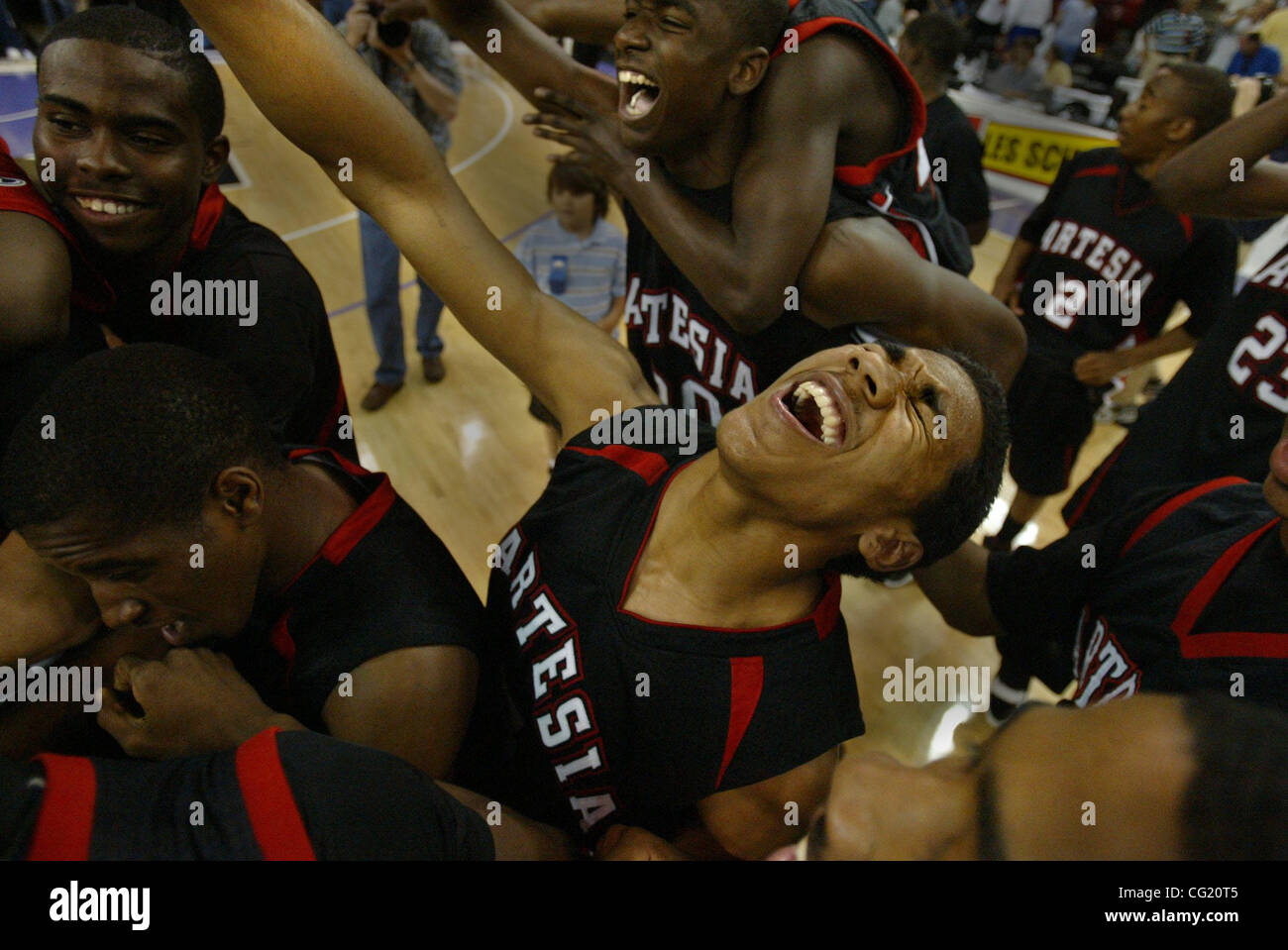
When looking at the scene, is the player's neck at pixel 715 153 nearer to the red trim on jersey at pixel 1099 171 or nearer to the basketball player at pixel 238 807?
the basketball player at pixel 238 807

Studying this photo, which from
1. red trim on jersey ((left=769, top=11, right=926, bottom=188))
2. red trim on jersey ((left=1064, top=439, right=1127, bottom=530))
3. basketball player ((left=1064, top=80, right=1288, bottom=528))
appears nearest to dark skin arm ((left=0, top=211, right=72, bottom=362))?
red trim on jersey ((left=769, top=11, right=926, bottom=188))

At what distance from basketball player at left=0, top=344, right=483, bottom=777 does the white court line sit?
270 centimetres

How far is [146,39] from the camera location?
162 centimetres

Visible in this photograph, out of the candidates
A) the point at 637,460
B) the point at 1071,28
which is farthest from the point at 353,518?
the point at 1071,28

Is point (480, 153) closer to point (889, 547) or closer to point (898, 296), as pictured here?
point (898, 296)

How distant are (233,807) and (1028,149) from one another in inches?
347

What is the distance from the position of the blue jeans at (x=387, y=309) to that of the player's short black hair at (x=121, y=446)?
269cm

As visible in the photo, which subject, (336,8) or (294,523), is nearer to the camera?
(294,523)

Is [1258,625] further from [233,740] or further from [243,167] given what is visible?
[243,167]

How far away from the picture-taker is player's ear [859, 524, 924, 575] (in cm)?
147

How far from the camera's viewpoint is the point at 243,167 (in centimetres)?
725

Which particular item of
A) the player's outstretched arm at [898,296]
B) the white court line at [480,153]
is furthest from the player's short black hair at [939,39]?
the player's outstretched arm at [898,296]

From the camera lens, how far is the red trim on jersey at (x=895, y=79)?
63.5 inches
